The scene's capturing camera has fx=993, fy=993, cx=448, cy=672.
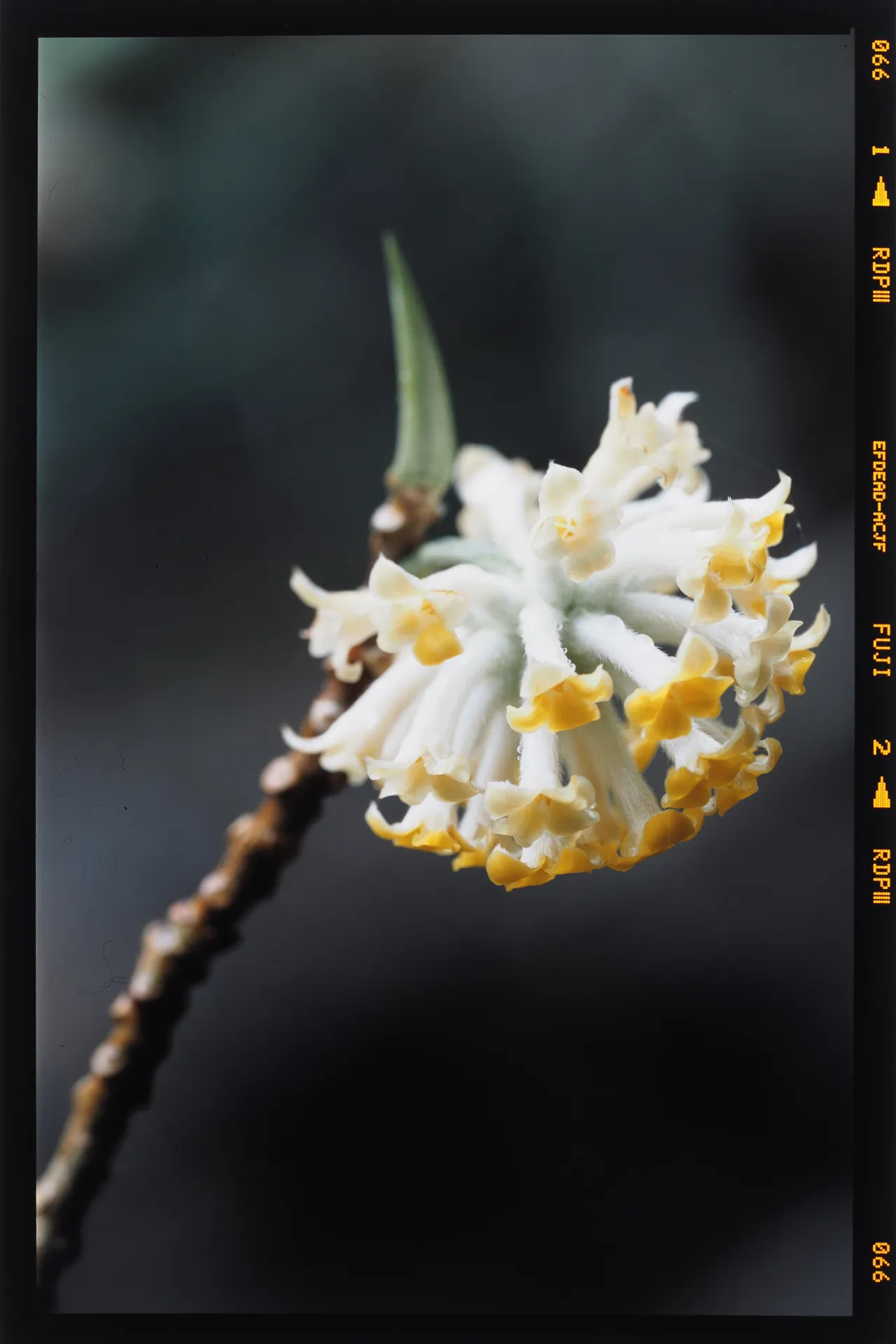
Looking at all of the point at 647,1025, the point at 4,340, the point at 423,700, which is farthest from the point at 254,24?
the point at 647,1025

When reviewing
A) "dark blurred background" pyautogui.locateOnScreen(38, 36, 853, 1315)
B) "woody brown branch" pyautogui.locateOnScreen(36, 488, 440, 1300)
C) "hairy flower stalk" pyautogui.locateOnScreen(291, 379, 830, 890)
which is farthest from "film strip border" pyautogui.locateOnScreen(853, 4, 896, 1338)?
"woody brown branch" pyautogui.locateOnScreen(36, 488, 440, 1300)

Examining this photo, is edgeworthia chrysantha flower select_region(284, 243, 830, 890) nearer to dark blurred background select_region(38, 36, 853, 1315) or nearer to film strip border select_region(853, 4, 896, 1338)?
film strip border select_region(853, 4, 896, 1338)

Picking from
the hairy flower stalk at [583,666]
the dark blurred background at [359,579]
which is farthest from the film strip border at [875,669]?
the hairy flower stalk at [583,666]

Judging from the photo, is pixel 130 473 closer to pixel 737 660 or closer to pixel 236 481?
pixel 236 481

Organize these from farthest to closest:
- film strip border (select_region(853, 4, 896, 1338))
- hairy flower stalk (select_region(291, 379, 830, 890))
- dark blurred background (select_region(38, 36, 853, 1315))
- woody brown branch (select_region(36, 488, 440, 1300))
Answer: dark blurred background (select_region(38, 36, 853, 1315)) < film strip border (select_region(853, 4, 896, 1338)) < woody brown branch (select_region(36, 488, 440, 1300)) < hairy flower stalk (select_region(291, 379, 830, 890))

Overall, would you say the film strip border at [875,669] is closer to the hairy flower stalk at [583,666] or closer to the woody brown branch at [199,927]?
the hairy flower stalk at [583,666]
